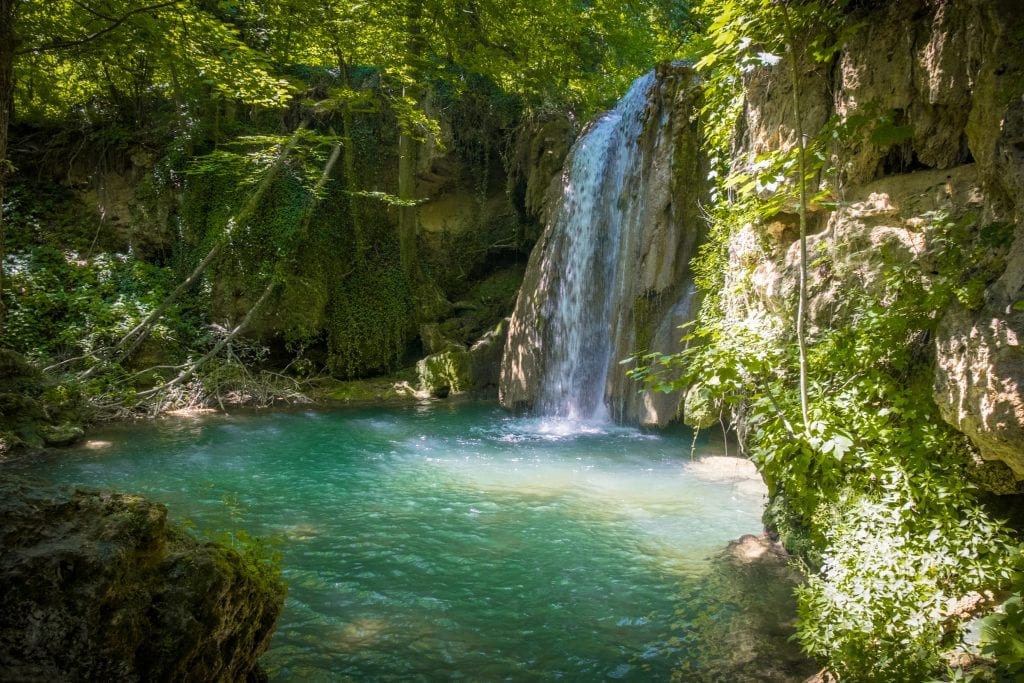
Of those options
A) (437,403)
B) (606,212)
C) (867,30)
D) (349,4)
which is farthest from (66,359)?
(867,30)

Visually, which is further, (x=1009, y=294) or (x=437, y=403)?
(x=437, y=403)

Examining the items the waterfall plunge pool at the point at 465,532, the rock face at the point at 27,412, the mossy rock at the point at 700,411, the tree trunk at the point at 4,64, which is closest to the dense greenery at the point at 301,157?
the rock face at the point at 27,412

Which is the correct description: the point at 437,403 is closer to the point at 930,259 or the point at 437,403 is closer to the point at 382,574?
the point at 382,574

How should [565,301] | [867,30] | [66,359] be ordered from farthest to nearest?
[565,301], [66,359], [867,30]

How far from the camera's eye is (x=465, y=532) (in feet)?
18.5

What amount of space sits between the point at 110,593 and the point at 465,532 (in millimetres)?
3698

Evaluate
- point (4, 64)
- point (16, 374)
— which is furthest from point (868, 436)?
point (16, 374)

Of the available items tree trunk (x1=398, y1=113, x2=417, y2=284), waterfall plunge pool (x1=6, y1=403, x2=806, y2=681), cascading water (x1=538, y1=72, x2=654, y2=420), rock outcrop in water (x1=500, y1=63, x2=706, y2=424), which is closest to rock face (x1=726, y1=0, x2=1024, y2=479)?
waterfall plunge pool (x1=6, y1=403, x2=806, y2=681)

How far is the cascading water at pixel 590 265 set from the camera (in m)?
10.8

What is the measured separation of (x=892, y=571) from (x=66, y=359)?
40.1 ft

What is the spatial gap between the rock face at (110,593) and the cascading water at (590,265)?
28.4 ft

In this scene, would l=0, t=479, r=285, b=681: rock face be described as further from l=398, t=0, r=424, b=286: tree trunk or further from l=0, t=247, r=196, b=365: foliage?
l=398, t=0, r=424, b=286: tree trunk

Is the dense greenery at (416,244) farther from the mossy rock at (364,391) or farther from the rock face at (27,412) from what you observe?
the mossy rock at (364,391)

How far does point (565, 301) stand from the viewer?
11461 mm
